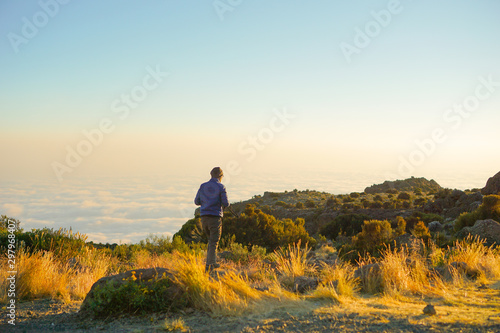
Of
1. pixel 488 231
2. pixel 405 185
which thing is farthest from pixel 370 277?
pixel 405 185

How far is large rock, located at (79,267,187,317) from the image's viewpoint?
611cm

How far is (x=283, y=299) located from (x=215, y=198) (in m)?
3.16

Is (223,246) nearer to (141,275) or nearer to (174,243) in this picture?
(174,243)

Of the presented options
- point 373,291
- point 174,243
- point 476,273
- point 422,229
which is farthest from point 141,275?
point 422,229

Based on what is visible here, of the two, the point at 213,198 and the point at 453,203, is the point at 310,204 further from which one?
the point at 213,198

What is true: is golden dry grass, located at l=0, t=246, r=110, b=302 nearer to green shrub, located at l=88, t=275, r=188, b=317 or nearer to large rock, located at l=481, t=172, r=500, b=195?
green shrub, located at l=88, t=275, r=188, b=317

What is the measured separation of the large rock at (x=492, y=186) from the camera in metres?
30.7

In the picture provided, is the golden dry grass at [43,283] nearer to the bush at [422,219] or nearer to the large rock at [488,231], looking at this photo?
the large rock at [488,231]

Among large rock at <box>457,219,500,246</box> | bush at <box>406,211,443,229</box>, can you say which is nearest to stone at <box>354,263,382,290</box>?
large rock at <box>457,219,500,246</box>

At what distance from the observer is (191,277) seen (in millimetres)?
6406

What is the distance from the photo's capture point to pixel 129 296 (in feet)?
20.3

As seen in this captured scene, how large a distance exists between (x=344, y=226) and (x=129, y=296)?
76.3 ft

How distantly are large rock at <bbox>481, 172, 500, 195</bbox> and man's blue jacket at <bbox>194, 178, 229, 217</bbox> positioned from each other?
93.8ft

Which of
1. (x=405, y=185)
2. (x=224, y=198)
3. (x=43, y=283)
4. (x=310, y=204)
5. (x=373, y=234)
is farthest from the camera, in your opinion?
(x=405, y=185)
